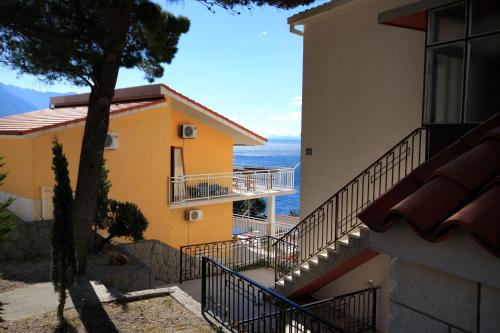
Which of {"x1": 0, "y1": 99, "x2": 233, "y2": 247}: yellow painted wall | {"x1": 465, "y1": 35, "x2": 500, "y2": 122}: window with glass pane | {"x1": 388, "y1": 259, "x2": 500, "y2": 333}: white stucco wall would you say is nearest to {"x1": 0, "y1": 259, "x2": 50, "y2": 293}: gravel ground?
{"x1": 0, "y1": 99, "x2": 233, "y2": 247}: yellow painted wall

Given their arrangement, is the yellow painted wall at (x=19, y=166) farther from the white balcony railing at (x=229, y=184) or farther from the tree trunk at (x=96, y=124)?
the white balcony railing at (x=229, y=184)

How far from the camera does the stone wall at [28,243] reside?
1005 centimetres

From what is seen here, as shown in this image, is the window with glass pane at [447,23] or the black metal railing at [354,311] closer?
the window with glass pane at [447,23]

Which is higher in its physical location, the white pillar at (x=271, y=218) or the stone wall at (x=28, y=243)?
the stone wall at (x=28, y=243)

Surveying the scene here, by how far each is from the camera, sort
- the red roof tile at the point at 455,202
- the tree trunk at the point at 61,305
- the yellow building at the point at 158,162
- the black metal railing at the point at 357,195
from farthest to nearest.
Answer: the yellow building at the point at 158,162
the black metal railing at the point at 357,195
the tree trunk at the point at 61,305
the red roof tile at the point at 455,202

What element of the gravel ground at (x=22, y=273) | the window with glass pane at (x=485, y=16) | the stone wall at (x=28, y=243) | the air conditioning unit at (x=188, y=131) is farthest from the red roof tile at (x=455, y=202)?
the air conditioning unit at (x=188, y=131)

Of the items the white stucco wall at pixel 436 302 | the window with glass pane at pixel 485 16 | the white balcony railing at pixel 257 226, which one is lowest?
the white balcony railing at pixel 257 226

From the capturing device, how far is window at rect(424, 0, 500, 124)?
503 cm

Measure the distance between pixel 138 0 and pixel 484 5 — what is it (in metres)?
6.54

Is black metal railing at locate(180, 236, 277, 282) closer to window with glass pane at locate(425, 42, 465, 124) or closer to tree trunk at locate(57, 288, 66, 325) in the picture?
tree trunk at locate(57, 288, 66, 325)

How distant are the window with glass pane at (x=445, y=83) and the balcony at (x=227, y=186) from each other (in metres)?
11.4

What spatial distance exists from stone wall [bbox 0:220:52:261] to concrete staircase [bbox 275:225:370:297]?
6.30 meters

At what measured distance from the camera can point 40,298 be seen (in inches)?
281

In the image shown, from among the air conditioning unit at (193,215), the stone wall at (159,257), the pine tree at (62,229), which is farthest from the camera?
the air conditioning unit at (193,215)
